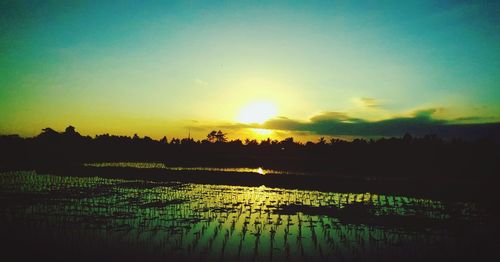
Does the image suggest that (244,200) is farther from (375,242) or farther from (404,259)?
(404,259)

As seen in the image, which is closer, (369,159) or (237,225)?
(237,225)

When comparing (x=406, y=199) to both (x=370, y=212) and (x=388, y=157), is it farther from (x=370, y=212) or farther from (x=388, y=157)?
(x=388, y=157)

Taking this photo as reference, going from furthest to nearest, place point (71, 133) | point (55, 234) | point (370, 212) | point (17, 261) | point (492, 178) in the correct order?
1. point (71, 133)
2. point (492, 178)
3. point (370, 212)
4. point (55, 234)
5. point (17, 261)

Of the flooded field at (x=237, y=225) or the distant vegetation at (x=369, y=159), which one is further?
the distant vegetation at (x=369, y=159)

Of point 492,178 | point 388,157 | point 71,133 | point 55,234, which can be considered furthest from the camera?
point 71,133

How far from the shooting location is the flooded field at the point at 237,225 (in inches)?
548

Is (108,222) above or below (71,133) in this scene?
below

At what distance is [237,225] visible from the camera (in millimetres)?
18031

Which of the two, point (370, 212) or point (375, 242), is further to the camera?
point (370, 212)

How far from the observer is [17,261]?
38.3ft

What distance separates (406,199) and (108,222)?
24099 mm

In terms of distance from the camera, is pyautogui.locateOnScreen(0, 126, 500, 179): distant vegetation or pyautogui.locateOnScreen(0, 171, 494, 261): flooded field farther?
pyautogui.locateOnScreen(0, 126, 500, 179): distant vegetation

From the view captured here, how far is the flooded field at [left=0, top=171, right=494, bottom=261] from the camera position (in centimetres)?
1392

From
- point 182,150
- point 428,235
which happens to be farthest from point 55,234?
point 182,150
